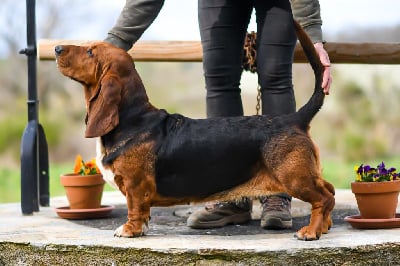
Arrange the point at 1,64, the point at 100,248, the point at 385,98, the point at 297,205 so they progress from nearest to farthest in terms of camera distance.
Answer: the point at 100,248
the point at 297,205
the point at 385,98
the point at 1,64

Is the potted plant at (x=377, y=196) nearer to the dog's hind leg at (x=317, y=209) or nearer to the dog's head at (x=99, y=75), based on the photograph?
the dog's hind leg at (x=317, y=209)

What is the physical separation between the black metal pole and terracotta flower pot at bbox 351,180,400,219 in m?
Answer: 1.85

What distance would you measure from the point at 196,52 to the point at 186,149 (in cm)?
134

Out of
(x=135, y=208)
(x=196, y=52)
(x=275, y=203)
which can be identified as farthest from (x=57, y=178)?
(x=135, y=208)

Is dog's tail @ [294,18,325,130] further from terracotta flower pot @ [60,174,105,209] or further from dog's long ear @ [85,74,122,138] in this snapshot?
terracotta flower pot @ [60,174,105,209]

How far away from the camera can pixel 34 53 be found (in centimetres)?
446

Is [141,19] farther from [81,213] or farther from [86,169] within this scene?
[81,213]

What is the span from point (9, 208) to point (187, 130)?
69.5 inches

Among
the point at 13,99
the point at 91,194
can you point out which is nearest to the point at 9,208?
the point at 91,194

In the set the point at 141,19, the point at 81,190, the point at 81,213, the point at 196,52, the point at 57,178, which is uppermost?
the point at 141,19

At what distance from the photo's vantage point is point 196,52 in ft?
15.3

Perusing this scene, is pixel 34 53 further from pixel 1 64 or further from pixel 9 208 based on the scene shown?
pixel 1 64

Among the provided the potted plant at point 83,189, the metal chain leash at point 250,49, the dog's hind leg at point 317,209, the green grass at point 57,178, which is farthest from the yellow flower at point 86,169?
the green grass at point 57,178

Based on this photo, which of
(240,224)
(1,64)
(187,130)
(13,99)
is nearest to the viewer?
(187,130)
